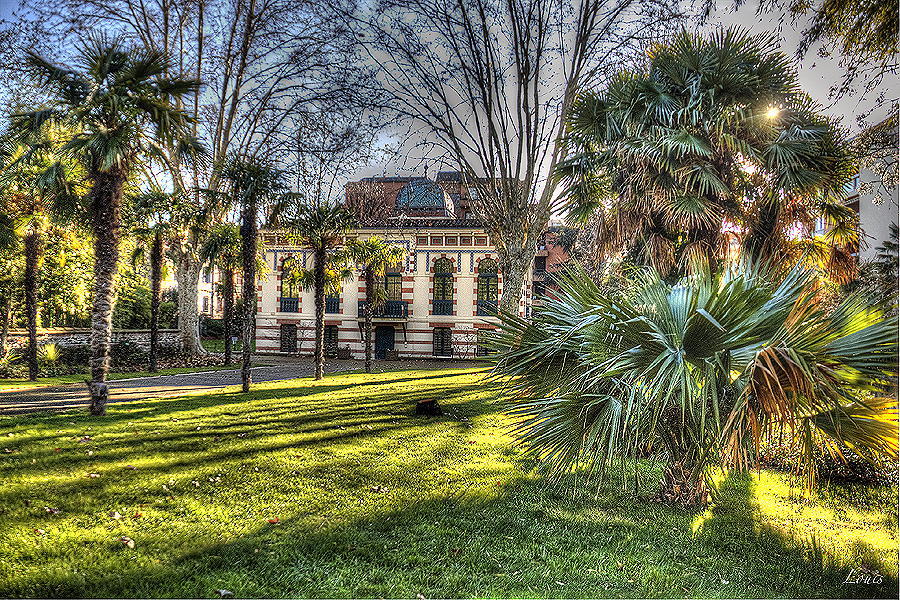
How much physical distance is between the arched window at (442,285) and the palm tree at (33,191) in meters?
17.0

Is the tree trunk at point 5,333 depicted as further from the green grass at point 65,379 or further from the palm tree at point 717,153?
the palm tree at point 717,153

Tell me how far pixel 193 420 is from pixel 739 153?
10706 mm

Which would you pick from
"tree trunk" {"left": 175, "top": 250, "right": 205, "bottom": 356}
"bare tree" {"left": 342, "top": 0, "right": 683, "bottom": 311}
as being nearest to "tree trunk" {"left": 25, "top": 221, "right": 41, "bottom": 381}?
"tree trunk" {"left": 175, "top": 250, "right": 205, "bottom": 356}

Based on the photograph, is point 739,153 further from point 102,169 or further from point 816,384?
point 102,169

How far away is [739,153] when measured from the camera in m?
7.77

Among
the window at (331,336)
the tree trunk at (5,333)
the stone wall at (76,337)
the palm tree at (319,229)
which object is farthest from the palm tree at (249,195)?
the window at (331,336)

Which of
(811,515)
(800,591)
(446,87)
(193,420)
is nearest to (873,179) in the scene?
(811,515)

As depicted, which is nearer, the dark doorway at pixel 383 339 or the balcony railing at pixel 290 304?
the balcony railing at pixel 290 304

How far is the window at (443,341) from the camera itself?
82.1ft

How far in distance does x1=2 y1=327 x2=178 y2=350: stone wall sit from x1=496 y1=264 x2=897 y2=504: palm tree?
17.5 metres

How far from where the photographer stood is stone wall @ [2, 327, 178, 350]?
15070 mm

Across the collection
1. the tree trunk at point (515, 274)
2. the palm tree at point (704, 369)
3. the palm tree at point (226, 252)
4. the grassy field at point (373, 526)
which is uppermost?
the palm tree at point (226, 252)

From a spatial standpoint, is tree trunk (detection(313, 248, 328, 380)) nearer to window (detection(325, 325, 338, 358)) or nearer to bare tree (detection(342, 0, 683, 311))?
bare tree (detection(342, 0, 683, 311))

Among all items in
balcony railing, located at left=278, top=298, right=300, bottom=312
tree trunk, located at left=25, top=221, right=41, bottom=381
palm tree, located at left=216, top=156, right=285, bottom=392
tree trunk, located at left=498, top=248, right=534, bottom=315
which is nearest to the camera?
tree trunk, located at left=498, top=248, right=534, bottom=315
